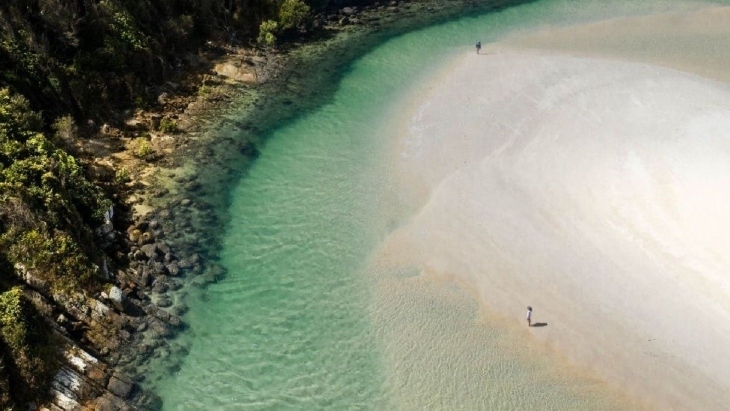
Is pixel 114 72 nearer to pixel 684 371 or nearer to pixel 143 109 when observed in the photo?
pixel 143 109

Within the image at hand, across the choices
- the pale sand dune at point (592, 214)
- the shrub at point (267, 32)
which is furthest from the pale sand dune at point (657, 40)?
the shrub at point (267, 32)

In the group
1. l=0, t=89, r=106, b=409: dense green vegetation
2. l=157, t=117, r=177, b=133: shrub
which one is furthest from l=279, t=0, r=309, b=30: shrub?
l=0, t=89, r=106, b=409: dense green vegetation

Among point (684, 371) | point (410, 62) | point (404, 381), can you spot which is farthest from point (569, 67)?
point (404, 381)

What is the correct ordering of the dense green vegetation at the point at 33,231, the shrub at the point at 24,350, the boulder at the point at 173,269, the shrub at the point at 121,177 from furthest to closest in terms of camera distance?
the shrub at the point at 121,177 < the boulder at the point at 173,269 < the dense green vegetation at the point at 33,231 < the shrub at the point at 24,350

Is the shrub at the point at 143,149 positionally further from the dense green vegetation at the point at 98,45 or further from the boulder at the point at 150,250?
the boulder at the point at 150,250

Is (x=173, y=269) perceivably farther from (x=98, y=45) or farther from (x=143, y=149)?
(x=98, y=45)

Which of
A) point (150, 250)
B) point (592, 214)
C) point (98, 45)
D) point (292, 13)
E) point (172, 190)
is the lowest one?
point (592, 214)

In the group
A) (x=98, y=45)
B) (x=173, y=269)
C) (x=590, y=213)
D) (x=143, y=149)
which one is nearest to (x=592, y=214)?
(x=590, y=213)
